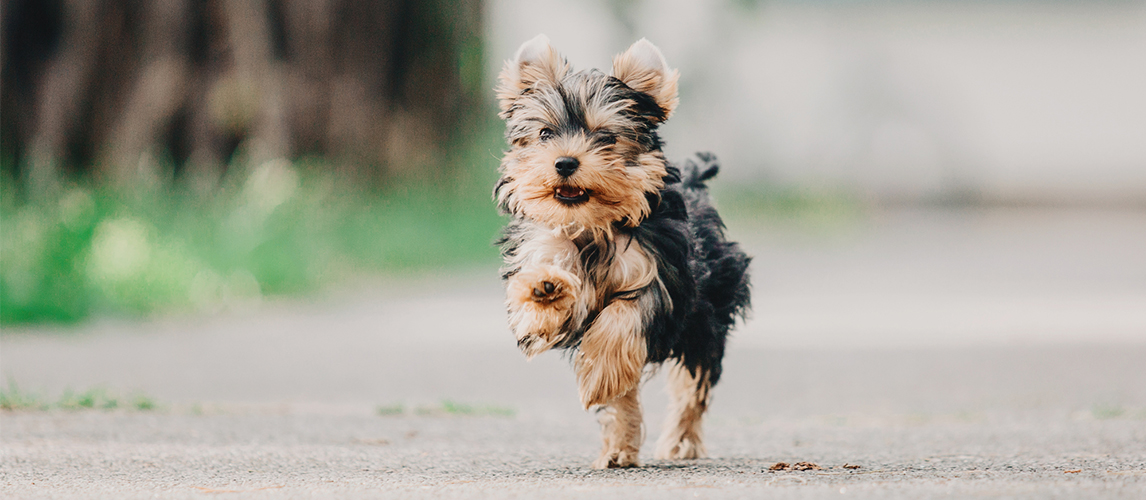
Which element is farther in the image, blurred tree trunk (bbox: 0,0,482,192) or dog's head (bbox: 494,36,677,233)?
blurred tree trunk (bbox: 0,0,482,192)

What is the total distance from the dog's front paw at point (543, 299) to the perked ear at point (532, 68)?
728mm

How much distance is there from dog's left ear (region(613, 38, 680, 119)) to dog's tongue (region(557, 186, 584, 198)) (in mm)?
482

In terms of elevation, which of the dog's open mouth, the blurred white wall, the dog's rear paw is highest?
the blurred white wall

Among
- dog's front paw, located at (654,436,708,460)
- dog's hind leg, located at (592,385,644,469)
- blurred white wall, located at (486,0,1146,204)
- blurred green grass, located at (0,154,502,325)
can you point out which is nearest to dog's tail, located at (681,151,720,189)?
dog's front paw, located at (654,436,708,460)

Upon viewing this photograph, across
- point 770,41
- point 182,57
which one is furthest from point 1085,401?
point 770,41

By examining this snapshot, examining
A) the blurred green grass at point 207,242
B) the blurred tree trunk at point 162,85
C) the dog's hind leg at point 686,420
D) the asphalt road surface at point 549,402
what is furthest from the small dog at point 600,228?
the blurred tree trunk at point 162,85

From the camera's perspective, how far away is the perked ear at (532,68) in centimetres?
441

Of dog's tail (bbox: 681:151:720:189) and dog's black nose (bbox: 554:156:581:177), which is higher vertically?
dog's tail (bbox: 681:151:720:189)

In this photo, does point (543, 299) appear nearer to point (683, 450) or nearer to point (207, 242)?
point (683, 450)

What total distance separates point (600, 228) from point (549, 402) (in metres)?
2.56

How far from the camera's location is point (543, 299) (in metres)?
4.04

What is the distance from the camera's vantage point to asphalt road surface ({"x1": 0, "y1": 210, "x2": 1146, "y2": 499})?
3936mm

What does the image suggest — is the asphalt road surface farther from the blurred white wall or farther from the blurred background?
the blurred white wall

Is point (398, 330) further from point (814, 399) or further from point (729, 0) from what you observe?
point (729, 0)
